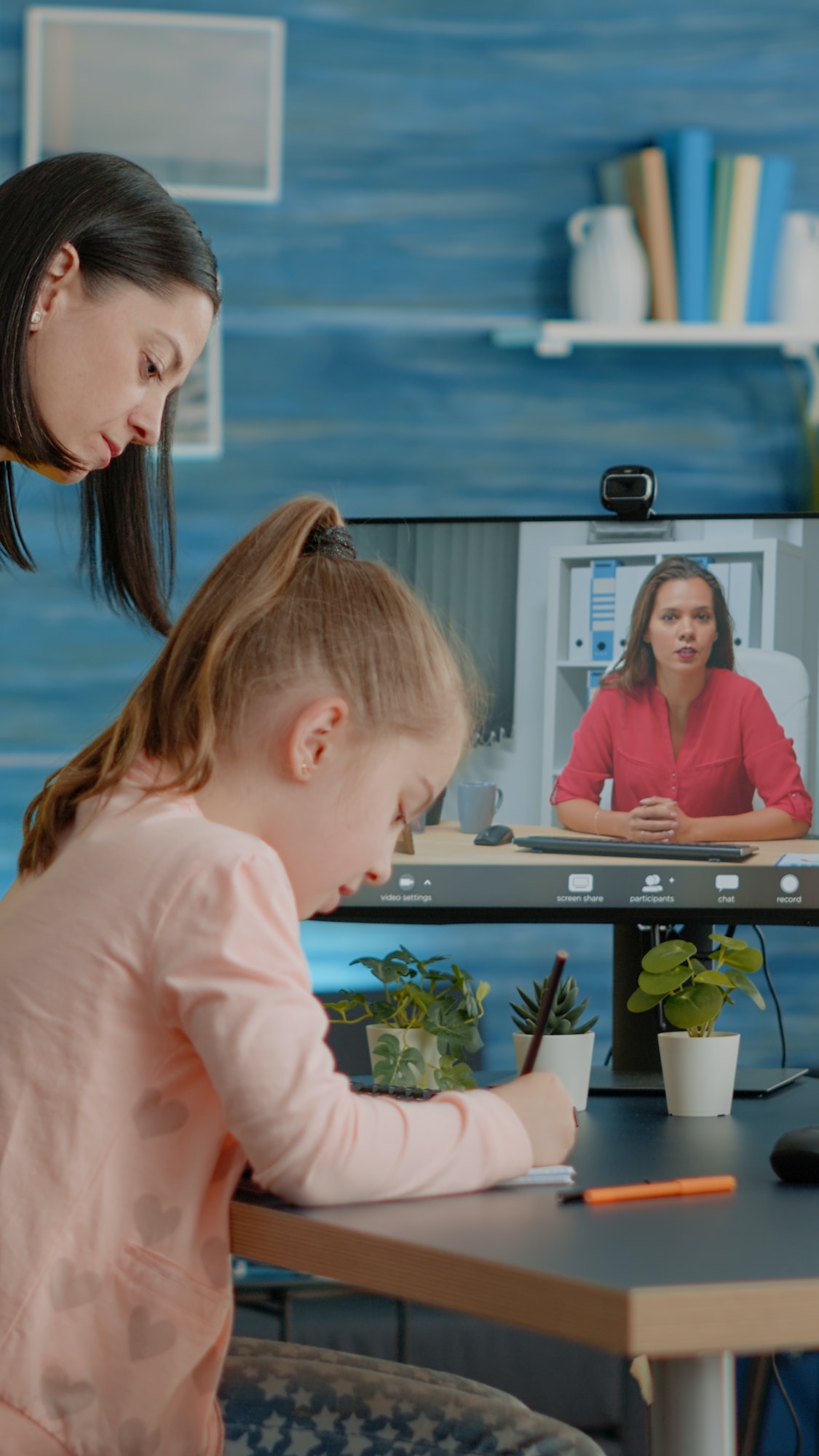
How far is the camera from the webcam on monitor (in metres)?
1.45

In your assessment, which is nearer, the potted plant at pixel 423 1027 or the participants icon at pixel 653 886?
the potted plant at pixel 423 1027

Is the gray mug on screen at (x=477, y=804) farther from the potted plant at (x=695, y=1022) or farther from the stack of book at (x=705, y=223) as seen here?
the stack of book at (x=705, y=223)

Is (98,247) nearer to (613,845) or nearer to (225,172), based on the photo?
(613,845)

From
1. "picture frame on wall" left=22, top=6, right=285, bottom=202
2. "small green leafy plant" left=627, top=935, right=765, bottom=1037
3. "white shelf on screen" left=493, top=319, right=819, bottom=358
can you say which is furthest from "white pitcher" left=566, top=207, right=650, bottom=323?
"small green leafy plant" left=627, top=935, right=765, bottom=1037

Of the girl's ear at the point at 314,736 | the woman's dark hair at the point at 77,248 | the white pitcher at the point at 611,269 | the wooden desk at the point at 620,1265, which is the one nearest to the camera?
the wooden desk at the point at 620,1265

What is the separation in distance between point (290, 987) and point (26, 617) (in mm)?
1699

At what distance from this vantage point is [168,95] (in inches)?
92.1

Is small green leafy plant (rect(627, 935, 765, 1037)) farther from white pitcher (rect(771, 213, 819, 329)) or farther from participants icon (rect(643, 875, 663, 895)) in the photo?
white pitcher (rect(771, 213, 819, 329))

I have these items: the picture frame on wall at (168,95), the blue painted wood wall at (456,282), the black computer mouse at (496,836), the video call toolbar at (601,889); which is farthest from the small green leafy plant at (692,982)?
the picture frame on wall at (168,95)

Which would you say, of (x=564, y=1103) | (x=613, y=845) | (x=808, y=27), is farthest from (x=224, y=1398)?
(x=808, y=27)

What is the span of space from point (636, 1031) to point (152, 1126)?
0.75m

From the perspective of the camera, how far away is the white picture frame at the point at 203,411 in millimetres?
2354

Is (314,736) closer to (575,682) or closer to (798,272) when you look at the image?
(575,682)

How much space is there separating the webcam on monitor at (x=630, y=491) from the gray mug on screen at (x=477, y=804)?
1.02 ft
